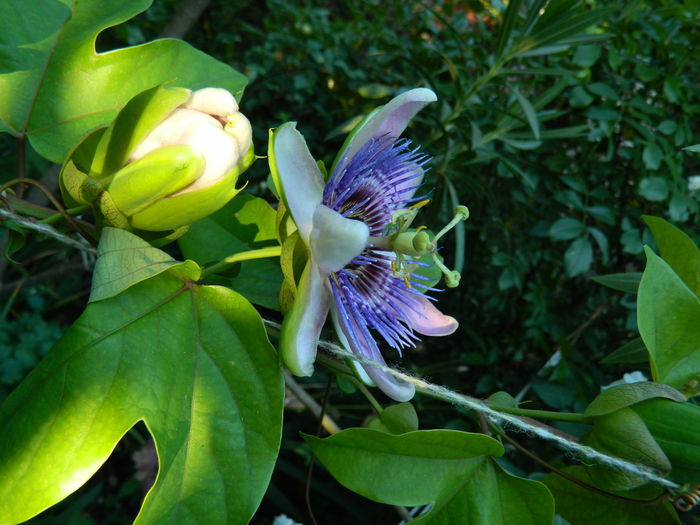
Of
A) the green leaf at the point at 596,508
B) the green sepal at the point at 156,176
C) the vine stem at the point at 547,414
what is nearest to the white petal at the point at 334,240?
the green sepal at the point at 156,176

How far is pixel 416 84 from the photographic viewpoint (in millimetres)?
1679

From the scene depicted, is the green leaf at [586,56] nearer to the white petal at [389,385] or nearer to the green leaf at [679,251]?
the green leaf at [679,251]

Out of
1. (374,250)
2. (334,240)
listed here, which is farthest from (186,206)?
(374,250)

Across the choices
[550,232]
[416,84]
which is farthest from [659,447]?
[416,84]

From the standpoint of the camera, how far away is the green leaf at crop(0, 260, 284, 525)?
558 millimetres

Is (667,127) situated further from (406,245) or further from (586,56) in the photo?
(406,245)

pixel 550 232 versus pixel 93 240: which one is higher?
pixel 93 240

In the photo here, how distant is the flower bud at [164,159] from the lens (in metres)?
0.60

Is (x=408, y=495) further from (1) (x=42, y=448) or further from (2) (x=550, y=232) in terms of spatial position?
(2) (x=550, y=232)

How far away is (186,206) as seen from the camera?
2.03ft

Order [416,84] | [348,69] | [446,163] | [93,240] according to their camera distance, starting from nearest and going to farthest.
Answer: [93,240] → [446,163] → [416,84] → [348,69]

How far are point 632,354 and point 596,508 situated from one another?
0.32 m

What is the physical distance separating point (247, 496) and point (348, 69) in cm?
145

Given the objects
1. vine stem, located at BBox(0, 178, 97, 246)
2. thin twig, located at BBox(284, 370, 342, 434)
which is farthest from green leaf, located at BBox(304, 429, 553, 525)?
thin twig, located at BBox(284, 370, 342, 434)
